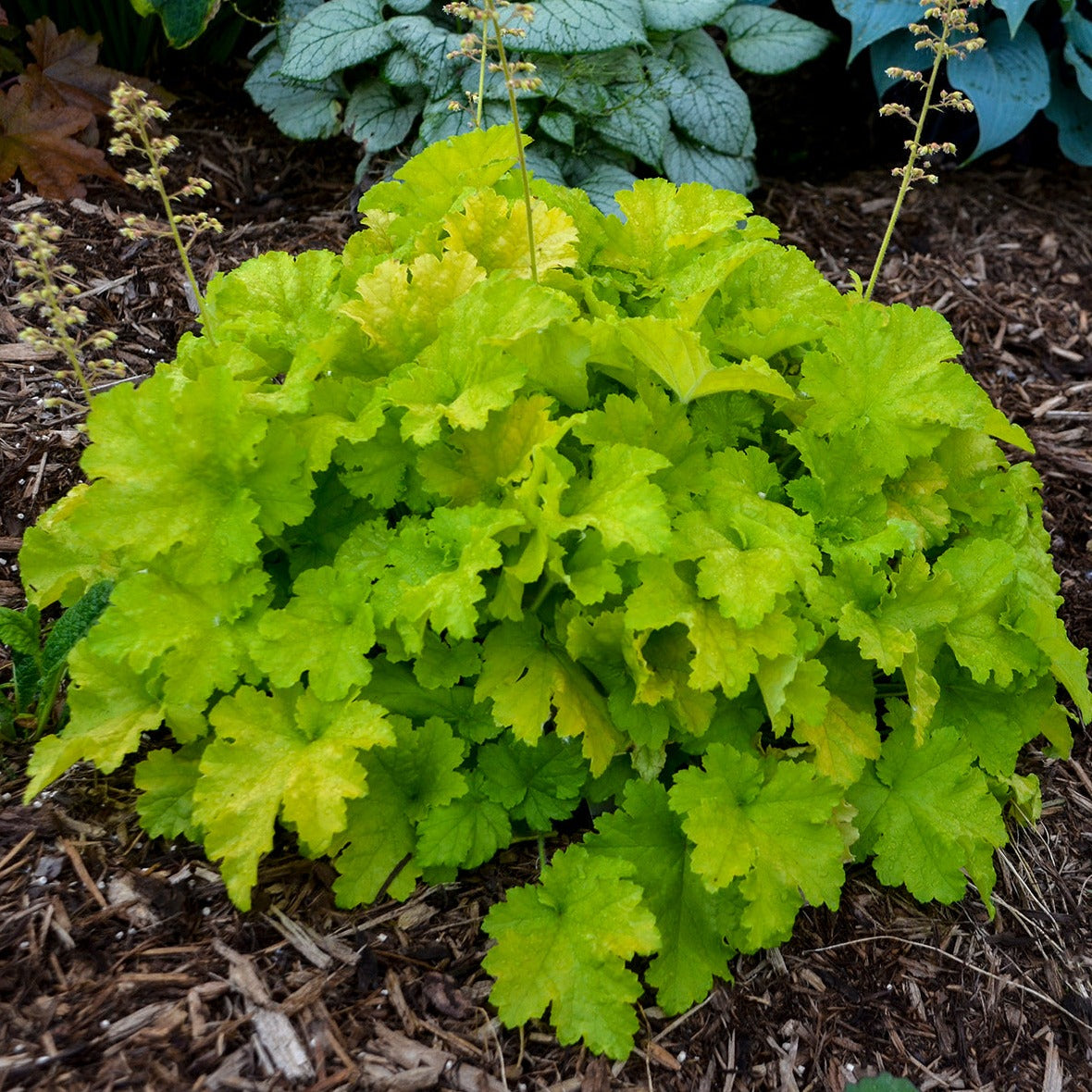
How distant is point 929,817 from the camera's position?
6.25 feet

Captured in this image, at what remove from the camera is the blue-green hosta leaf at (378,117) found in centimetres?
357

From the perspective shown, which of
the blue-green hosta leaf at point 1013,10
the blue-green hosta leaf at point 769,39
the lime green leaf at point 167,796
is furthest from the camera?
the blue-green hosta leaf at point 769,39

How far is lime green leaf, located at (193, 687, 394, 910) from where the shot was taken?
1606mm

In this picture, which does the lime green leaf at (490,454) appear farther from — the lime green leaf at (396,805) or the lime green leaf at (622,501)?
the lime green leaf at (396,805)

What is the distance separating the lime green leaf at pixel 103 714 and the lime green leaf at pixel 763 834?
0.92 meters

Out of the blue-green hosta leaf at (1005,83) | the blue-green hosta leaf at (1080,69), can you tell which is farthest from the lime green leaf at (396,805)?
the blue-green hosta leaf at (1080,69)

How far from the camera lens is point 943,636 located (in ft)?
6.52

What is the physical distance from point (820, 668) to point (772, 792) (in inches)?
8.9

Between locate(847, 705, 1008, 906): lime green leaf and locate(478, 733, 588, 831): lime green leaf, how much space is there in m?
Result: 0.54

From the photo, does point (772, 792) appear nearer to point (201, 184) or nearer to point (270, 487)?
point (270, 487)

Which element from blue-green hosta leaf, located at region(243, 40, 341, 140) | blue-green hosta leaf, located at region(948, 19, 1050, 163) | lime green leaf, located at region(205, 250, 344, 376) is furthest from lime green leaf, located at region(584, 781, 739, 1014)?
blue-green hosta leaf, located at region(948, 19, 1050, 163)

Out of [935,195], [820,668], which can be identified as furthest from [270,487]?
[935,195]

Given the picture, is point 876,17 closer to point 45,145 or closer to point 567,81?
point 567,81

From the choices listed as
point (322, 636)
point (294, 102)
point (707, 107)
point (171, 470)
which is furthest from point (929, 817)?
point (294, 102)
